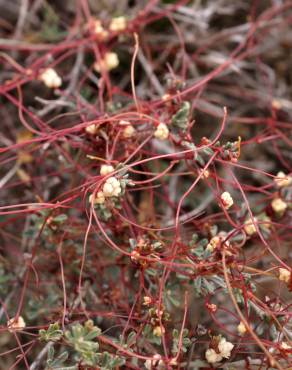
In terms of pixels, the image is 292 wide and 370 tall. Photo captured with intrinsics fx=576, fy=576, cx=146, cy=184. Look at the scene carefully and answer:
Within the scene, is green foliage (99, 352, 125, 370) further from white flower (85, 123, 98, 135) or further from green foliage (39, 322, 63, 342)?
white flower (85, 123, 98, 135)

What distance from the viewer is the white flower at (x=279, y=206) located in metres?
1.44

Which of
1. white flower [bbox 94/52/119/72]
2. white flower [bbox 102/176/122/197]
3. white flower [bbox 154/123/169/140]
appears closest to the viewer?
white flower [bbox 102/176/122/197]

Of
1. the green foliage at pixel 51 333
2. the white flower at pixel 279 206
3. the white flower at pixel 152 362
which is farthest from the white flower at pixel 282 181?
the green foliage at pixel 51 333

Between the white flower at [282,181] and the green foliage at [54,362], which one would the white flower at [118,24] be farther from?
the green foliage at [54,362]

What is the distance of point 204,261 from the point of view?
1.18 meters

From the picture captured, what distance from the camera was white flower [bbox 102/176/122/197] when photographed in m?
1.17

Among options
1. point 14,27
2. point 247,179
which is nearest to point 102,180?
point 247,179

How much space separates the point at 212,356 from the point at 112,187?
0.41 meters

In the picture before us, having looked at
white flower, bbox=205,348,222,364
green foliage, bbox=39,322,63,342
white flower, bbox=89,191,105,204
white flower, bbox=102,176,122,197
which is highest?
white flower, bbox=102,176,122,197

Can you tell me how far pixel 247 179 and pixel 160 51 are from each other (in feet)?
1.65

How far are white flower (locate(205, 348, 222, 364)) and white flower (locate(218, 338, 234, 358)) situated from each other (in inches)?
0.5

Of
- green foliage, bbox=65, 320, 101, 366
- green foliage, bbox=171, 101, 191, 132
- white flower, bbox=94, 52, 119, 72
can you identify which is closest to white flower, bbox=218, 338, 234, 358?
green foliage, bbox=65, 320, 101, 366

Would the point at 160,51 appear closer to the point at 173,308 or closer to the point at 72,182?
the point at 72,182

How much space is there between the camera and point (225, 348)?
117 centimetres
